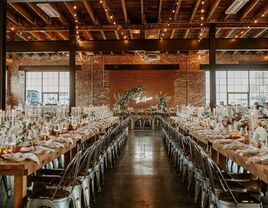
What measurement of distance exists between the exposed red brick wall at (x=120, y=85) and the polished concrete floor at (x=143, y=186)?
10.2m

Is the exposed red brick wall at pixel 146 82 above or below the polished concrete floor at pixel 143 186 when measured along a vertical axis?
above

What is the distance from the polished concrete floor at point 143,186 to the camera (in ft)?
13.8

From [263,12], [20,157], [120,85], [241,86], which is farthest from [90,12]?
[241,86]

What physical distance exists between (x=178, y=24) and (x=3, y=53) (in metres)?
5.77

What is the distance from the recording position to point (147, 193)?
4645mm

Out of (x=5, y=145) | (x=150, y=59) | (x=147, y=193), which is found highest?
(x=150, y=59)

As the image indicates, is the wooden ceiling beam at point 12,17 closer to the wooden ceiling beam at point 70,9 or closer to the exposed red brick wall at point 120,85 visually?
the wooden ceiling beam at point 70,9

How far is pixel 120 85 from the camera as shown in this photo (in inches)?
700

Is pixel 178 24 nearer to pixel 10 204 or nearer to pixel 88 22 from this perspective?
pixel 88 22

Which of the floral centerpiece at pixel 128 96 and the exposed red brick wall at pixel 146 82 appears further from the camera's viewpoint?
the exposed red brick wall at pixel 146 82

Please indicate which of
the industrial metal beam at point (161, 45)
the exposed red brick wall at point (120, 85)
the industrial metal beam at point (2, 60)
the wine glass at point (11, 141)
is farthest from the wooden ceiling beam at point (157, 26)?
the wine glass at point (11, 141)

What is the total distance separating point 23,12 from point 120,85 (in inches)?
349

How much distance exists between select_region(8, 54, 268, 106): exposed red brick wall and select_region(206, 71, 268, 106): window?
817 millimetres

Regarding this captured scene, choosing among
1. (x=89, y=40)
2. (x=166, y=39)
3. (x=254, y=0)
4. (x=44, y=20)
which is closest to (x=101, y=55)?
(x=89, y=40)
